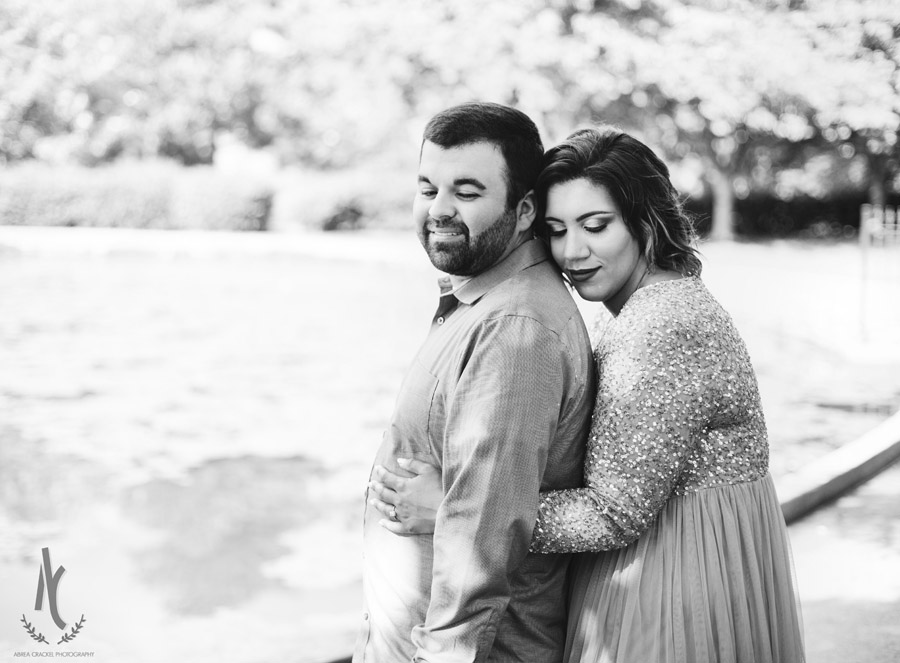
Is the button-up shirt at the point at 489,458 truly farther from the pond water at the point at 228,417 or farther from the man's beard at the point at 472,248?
the pond water at the point at 228,417

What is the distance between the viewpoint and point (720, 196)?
81.8ft

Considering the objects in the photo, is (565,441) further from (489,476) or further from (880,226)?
(880,226)

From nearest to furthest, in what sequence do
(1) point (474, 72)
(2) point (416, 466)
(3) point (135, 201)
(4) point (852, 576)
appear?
(2) point (416, 466)
(4) point (852, 576)
(1) point (474, 72)
(3) point (135, 201)

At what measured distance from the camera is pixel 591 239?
206 cm

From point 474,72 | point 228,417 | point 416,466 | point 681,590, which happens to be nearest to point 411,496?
point 416,466

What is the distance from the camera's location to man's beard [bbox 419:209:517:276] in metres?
2.01

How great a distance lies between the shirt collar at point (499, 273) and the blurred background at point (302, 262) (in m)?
0.75

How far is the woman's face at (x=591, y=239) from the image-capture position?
2.05 meters

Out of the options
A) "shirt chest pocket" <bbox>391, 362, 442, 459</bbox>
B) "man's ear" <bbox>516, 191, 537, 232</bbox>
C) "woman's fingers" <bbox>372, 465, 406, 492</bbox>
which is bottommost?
"woman's fingers" <bbox>372, 465, 406, 492</bbox>

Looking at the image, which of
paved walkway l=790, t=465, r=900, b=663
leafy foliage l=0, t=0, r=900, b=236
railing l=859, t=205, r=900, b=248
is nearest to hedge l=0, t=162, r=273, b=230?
leafy foliage l=0, t=0, r=900, b=236

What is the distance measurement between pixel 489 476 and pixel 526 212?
1.99 feet

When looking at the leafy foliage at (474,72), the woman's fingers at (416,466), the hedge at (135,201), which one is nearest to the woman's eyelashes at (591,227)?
the woman's fingers at (416,466)

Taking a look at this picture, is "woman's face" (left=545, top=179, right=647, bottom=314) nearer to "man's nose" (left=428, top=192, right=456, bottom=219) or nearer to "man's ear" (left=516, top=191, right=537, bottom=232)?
"man's ear" (left=516, top=191, right=537, bottom=232)

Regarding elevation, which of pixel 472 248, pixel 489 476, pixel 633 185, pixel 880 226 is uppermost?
pixel 633 185
